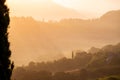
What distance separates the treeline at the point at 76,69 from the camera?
326 ft

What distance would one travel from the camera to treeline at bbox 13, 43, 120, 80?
3910 inches

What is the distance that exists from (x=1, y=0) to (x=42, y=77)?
71.5 metres

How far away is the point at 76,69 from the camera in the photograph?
125m

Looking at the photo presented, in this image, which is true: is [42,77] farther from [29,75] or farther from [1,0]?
[1,0]

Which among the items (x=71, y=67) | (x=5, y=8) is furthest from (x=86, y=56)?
(x=5, y=8)

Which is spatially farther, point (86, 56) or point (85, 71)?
point (86, 56)

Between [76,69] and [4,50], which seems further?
[76,69]

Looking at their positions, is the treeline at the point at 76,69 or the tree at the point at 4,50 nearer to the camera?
the tree at the point at 4,50

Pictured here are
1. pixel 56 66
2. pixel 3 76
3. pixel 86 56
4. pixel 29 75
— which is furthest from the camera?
pixel 86 56

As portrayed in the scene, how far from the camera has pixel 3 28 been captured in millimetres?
26719

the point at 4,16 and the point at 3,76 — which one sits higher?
the point at 4,16

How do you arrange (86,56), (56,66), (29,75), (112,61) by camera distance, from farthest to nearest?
1. (86,56)
2. (56,66)
3. (112,61)
4. (29,75)

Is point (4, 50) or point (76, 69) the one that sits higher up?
point (4, 50)

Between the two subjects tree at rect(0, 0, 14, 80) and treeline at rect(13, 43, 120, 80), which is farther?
treeline at rect(13, 43, 120, 80)
